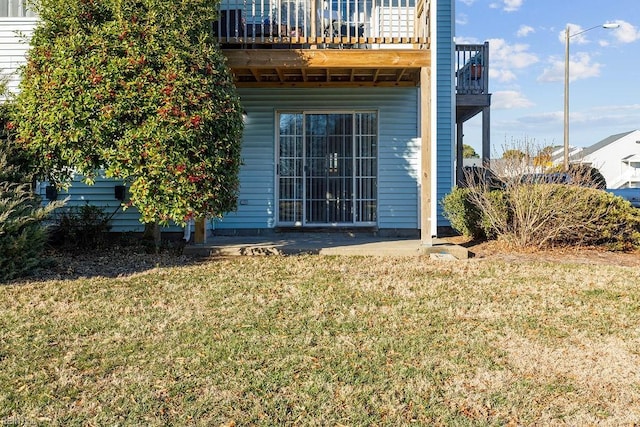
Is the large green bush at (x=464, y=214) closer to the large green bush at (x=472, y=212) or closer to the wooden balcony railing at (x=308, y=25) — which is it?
the large green bush at (x=472, y=212)

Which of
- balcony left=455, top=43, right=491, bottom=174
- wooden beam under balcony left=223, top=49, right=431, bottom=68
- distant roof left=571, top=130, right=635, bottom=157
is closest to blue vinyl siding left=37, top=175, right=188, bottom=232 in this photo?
wooden beam under balcony left=223, top=49, right=431, bottom=68

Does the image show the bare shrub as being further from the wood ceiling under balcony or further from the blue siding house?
the wood ceiling under balcony

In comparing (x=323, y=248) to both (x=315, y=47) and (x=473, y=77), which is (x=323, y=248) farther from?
(x=473, y=77)

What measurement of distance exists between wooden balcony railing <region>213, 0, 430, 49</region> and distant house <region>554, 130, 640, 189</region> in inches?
1214

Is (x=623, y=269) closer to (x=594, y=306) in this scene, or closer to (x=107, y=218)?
(x=594, y=306)

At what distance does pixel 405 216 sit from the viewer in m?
8.84

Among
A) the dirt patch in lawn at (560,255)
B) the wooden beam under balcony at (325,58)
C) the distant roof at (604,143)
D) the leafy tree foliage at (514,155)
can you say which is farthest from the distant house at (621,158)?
the wooden beam under balcony at (325,58)

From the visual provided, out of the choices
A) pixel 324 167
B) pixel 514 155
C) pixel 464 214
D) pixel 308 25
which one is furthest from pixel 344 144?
pixel 514 155

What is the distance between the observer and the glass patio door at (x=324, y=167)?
9.01 metres

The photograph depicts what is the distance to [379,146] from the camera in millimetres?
8844

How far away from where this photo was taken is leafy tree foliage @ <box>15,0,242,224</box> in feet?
18.4

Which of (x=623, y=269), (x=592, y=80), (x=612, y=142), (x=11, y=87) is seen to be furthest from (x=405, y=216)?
(x=612, y=142)

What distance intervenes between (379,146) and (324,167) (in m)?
1.04

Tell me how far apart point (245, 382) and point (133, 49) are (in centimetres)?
431
